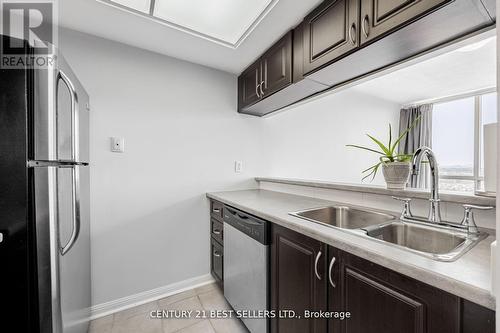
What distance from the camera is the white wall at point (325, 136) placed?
102 inches

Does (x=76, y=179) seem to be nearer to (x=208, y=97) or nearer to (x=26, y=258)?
(x=26, y=258)

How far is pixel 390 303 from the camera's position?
0.70 metres

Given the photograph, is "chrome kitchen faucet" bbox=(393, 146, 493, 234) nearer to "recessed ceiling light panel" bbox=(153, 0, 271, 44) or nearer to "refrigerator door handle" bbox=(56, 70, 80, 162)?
"recessed ceiling light panel" bbox=(153, 0, 271, 44)

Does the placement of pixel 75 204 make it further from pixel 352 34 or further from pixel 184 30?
pixel 352 34

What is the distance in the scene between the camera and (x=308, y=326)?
1.00 meters

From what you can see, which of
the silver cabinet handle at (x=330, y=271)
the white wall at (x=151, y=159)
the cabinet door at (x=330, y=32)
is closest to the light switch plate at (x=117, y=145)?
the white wall at (x=151, y=159)

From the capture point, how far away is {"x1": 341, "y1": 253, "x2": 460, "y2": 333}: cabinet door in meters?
0.59

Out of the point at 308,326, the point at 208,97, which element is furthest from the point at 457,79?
the point at 308,326

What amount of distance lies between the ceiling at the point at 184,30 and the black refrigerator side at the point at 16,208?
29.9 inches

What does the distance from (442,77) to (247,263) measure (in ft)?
11.0

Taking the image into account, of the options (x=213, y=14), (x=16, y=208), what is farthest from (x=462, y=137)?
(x=16, y=208)

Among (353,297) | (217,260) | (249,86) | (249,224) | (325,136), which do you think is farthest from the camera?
(325,136)

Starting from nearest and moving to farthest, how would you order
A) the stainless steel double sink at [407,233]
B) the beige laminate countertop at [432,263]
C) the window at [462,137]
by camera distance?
the beige laminate countertop at [432,263], the stainless steel double sink at [407,233], the window at [462,137]

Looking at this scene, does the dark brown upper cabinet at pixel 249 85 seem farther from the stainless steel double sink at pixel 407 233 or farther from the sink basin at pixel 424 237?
the sink basin at pixel 424 237
